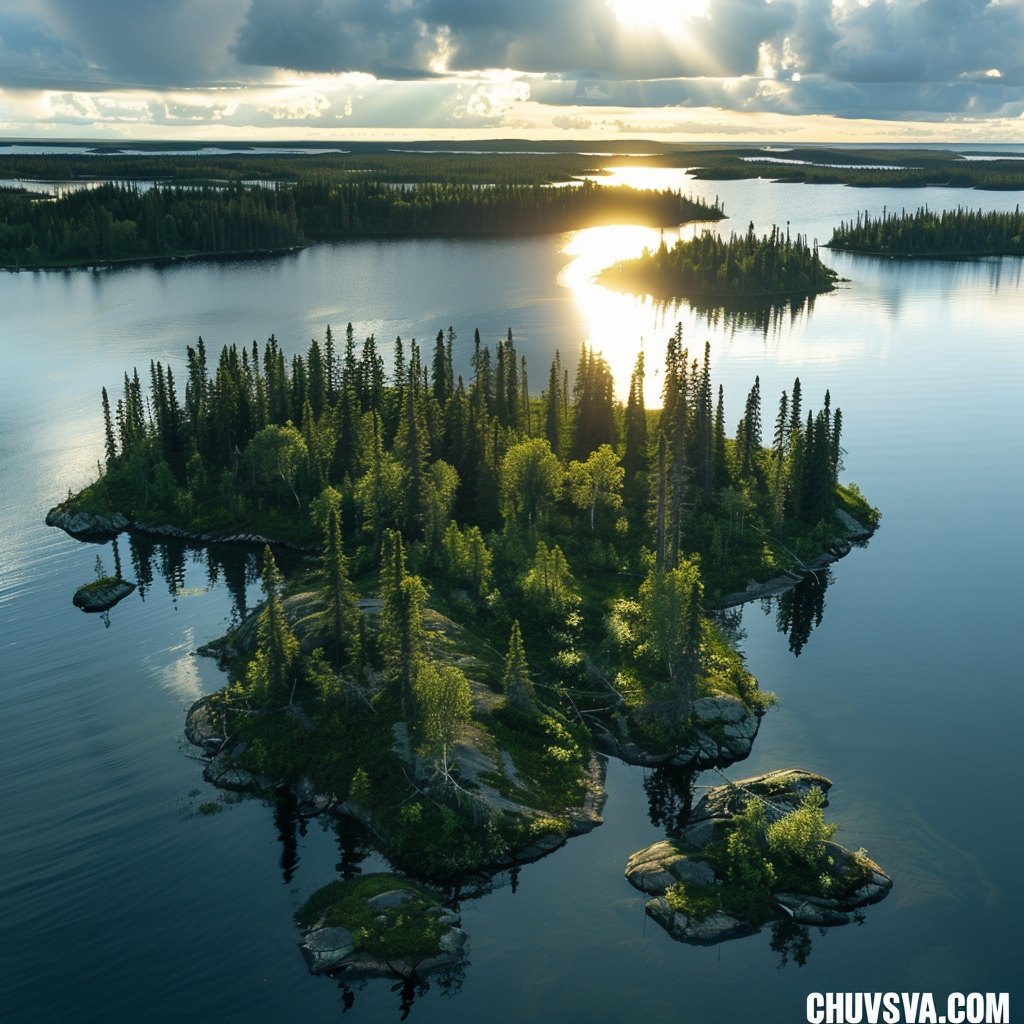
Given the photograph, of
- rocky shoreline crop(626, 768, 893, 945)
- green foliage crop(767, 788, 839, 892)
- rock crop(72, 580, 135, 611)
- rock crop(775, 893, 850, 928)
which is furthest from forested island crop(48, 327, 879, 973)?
rock crop(72, 580, 135, 611)

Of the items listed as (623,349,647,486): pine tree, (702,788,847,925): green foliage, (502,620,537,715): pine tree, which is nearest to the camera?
(702,788,847,925): green foliage

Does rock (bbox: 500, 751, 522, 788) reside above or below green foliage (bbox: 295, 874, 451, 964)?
above

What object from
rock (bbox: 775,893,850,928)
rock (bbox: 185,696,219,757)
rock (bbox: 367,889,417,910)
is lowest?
rock (bbox: 775,893,850,928)

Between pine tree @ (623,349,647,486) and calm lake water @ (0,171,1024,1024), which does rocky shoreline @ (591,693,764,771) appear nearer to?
calm lake water @ (0,171,1024,1024)

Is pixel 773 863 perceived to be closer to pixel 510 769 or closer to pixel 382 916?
pixel 510 769

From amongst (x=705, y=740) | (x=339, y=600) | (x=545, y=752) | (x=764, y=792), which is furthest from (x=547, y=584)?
(x=764, y=792)

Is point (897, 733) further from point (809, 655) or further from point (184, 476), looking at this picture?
point (184, 476)

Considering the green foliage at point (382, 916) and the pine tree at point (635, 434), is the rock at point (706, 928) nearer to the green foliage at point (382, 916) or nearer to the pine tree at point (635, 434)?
the green foliage at point (382, 916)
